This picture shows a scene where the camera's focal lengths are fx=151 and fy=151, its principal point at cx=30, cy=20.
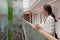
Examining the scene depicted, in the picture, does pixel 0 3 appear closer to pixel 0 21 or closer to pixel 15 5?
pixel 15 5

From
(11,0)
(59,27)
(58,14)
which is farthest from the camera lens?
(58,14)

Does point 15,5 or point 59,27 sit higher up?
point 15,5

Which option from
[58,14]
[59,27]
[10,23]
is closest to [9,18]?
[10,23]

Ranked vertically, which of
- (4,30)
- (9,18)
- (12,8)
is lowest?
(4,30)

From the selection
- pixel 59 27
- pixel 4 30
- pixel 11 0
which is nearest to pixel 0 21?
pixel 4 30

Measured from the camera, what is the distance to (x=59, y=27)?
2779mm

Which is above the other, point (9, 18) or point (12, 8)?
point (12, 8)

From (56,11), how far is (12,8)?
300 centimetres

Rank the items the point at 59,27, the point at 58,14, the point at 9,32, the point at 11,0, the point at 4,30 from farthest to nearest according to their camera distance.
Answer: the point at 58,14, the point at 4,30, the point at 9,32, the point at 11,0, the point at 59,27

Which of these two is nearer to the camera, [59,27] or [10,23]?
[59,27]

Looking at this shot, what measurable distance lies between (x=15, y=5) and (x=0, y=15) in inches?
17.0

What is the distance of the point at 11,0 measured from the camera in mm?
3303

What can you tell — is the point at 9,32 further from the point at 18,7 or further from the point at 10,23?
the point at 18,7

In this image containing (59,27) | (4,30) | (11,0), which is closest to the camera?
(59,27)
